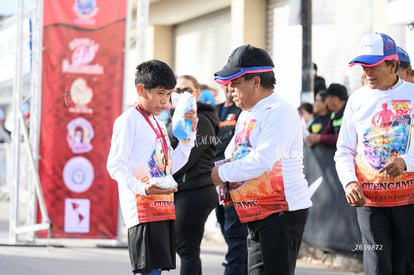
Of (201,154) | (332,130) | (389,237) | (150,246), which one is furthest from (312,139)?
(150,246)

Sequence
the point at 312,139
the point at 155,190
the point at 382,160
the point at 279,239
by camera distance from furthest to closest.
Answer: the point at 312,139
the point at 382,160
the point at 155,190
the point at 279,239

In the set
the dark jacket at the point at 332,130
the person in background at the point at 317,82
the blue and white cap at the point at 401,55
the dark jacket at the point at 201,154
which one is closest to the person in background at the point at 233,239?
the dark jacket at the point at 201,154

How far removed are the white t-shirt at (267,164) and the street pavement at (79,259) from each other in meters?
4.11

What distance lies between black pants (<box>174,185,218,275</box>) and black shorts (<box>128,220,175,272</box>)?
1.23 meters

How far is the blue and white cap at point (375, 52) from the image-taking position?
5.02 meters

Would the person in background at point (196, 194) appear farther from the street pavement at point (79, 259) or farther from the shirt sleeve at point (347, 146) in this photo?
the street pavement at point (79, 259)

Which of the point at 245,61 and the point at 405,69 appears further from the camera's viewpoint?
the point at 405,69

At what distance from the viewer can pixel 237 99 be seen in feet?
15.7

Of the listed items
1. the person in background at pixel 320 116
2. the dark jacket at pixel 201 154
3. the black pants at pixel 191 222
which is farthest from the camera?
the person in background at pixel 320 116

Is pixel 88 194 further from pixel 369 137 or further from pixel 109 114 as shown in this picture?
pixel 369 137

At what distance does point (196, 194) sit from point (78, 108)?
164 inches

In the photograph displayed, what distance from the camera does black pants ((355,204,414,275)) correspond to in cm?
505

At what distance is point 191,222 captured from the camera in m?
6.59

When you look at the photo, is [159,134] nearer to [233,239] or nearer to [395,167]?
[395,167]
